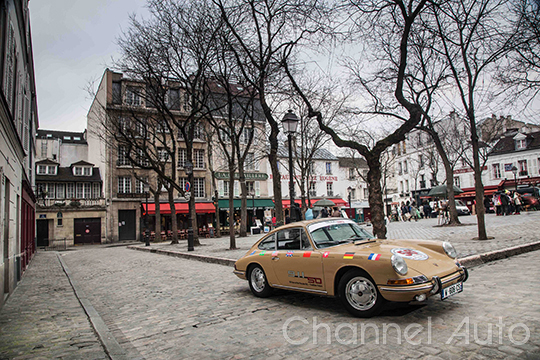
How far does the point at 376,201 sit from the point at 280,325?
5.51 meters

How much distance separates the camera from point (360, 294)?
4.76m

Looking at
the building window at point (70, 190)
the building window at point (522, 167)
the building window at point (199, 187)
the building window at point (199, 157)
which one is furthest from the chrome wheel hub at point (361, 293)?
the building window at point (522, 167)

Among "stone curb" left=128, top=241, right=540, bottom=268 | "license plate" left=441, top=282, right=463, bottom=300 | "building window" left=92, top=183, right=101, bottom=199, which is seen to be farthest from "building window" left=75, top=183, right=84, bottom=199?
"license plate" left=441, top=282, right=463, bottom=300


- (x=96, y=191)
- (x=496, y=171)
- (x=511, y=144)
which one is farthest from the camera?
(x=496, y=171)

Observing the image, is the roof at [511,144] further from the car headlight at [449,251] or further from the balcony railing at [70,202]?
the balcony railing at [70,202]

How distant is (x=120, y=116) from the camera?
23.2m

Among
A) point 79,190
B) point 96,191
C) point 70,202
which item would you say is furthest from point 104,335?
point 79,190

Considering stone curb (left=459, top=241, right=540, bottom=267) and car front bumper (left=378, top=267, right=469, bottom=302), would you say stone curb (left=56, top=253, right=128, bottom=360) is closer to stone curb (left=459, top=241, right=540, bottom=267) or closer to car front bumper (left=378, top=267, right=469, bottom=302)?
car front bumper (left=378, top=267, right=469, bottom=302)

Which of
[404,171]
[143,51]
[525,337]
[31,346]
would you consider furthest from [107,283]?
[404,171]

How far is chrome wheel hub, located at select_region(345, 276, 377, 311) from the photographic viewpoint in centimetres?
465

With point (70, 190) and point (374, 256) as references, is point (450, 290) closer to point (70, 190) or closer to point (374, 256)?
point (374, 256)

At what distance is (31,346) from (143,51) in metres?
15.3

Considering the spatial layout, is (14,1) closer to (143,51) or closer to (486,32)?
(143,51)

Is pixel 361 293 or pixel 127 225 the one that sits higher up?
pixel 127 225
